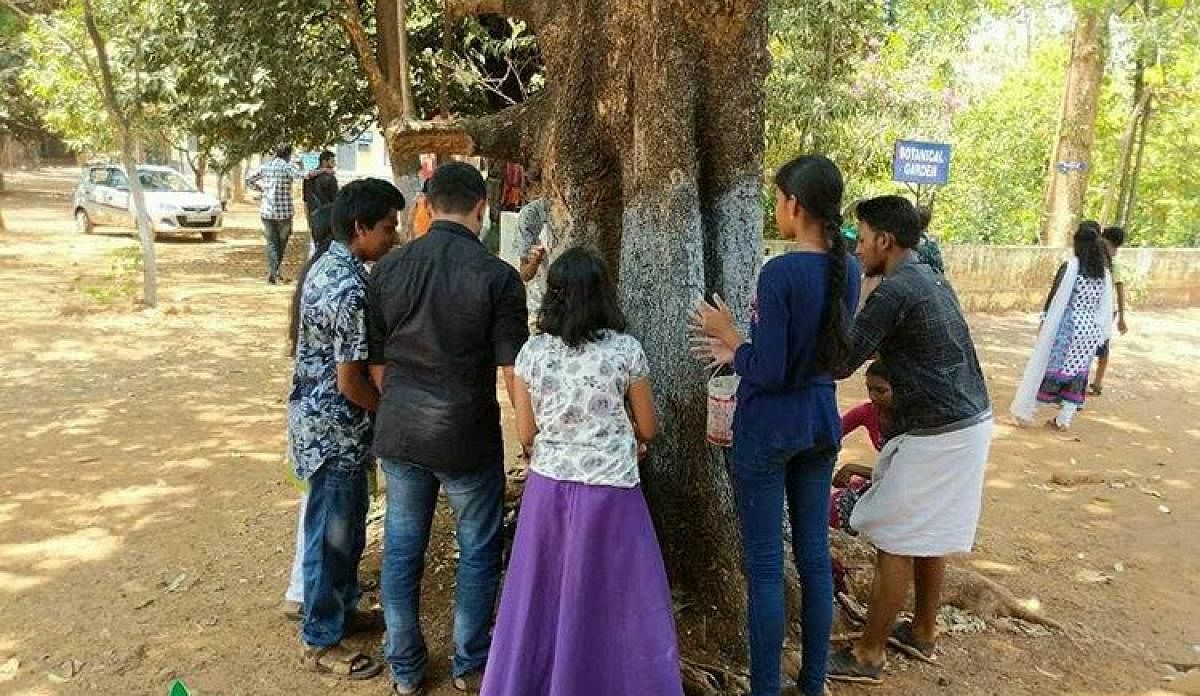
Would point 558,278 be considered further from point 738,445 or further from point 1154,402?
point 1154,402

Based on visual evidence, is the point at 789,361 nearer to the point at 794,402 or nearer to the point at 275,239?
the point at 794,402

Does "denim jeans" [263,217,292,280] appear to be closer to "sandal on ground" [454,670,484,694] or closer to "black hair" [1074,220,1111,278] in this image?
"black hair" [1074,220,1111,278]

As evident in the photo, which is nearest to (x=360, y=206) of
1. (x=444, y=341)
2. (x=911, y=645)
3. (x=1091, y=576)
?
(x=444, y=341)

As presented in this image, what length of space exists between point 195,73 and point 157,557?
968cm

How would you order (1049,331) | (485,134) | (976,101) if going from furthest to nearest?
(976,101) < (1049,331) < (485,134)

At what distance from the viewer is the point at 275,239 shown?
42.7 feet

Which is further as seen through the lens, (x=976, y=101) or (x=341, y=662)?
(x=976, y=101)

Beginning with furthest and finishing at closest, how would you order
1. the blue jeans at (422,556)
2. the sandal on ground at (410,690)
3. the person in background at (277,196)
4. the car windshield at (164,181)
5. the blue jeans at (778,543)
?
the car windshield at (164,181), the person in background at (277,196), the sandal on ground at (410,690), the blue jeans at (422,556), the blue jeans at (778,543)

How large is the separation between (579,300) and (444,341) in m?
0.53

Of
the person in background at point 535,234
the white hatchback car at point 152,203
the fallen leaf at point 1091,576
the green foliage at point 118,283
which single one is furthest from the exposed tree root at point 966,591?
the white hatchback car at point 152,203

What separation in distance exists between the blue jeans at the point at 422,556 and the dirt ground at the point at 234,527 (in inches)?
7.4

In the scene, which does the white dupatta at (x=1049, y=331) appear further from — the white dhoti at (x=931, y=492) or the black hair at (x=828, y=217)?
the black hair at (x=828, y=217)

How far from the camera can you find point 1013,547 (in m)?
5.20

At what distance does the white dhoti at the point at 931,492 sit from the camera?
341cm
